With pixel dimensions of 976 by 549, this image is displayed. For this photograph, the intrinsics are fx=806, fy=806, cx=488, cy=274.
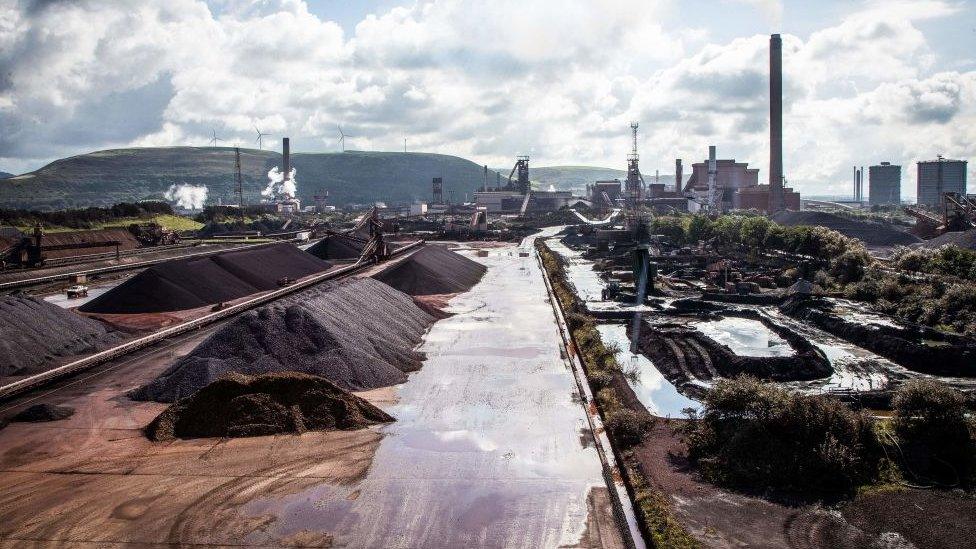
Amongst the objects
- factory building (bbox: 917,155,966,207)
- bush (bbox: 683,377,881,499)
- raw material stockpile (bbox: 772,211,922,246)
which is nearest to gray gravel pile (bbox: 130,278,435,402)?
bush (bbox: 683,377,881,499)

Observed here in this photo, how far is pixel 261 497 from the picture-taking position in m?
13.3

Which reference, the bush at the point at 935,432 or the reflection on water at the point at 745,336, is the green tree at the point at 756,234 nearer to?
the reflection on water at the point at 745,336

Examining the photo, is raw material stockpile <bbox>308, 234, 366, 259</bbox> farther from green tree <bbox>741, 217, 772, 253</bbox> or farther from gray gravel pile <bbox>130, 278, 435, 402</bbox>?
gray gravel pile <bbox>130, 278, 435, 402</bbox>

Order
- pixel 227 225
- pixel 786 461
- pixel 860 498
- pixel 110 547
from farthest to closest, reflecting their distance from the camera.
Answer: pixel 227 225 < pixel 786 461 < pixel 860 498 < pixel 110 547

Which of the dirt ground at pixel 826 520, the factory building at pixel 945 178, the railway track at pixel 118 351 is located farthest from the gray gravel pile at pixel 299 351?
the factory building at pixel 945 178

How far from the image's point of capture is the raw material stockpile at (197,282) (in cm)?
3319

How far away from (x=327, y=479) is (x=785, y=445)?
8078mm

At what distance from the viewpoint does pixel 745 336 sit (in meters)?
31.4

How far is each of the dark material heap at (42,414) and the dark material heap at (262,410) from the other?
256 cm

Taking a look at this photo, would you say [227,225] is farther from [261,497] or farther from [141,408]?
[261,497]

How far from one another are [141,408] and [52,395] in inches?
112

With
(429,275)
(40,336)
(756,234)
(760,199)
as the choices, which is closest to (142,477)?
(40,336)

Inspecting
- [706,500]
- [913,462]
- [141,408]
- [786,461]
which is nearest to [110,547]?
[141,408]

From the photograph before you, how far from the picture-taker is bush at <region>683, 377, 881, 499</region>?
1348 cm
